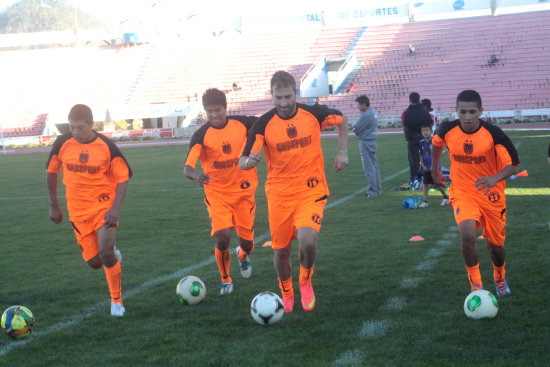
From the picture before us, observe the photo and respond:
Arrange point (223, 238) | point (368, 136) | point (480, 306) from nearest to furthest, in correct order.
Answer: point (480, 306) < point (223, 238) < point (368, 136)

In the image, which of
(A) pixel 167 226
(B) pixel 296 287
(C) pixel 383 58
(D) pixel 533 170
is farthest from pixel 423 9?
(B) pixel 296 287

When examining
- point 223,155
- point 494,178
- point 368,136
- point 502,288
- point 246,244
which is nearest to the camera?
point 494,178

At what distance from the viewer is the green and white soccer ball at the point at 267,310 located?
17.8 ft

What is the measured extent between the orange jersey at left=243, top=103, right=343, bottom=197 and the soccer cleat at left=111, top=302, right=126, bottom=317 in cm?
169

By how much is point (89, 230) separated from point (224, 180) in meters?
1.41

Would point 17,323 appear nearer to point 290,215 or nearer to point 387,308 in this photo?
point 290,215

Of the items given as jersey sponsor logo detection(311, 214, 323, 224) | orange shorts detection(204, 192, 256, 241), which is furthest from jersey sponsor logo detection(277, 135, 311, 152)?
orange shorts detection(204, 192, 256, 241)

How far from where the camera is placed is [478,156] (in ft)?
19.1

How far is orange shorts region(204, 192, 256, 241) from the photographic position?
6609 millimetres

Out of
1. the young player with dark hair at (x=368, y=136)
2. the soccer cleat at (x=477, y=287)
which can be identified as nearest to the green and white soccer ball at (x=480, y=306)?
the soccer cleat at (x=477, y=287)

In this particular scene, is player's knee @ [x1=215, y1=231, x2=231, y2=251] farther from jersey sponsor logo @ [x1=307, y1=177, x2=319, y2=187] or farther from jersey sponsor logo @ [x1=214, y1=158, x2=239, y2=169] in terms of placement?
jersey sponsor logo @ [x1=307, y1=177, x2=319, y2=187]

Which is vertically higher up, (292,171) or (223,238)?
(292,171)

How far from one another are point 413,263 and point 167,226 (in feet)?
16.4

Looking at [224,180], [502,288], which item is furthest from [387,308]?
[224,180]
